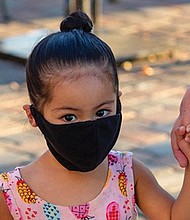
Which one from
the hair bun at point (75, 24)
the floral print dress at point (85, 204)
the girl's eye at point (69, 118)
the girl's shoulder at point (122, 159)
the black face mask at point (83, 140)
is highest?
the hair bun at point (75, 24)

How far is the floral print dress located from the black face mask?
123mm

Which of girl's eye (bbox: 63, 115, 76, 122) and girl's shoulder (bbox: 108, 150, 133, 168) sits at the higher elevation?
girl's eye (bbox: 63, 115, 76, 122)

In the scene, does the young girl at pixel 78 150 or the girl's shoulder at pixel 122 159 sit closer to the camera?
the young girl at pixel 78 150

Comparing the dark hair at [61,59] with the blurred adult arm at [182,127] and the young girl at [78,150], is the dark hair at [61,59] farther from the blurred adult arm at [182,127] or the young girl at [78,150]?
the blurred adult arm at [182,127]

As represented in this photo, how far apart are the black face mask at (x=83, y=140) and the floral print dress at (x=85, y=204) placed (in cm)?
12

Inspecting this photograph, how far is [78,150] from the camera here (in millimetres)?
1886

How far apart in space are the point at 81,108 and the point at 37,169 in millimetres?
277

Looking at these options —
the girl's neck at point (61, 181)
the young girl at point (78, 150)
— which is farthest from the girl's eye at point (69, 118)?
the girl's neck at point (61, 181)

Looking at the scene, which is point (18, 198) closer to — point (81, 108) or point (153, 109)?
point (81, 108)

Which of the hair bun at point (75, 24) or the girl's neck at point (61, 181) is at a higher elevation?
the hair bun at point (75, 24)

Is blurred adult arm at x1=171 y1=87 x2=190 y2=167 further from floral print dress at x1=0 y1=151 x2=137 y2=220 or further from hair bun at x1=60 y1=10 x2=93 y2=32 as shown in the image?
hair bun at x1=60 y1=10 x2=93 y2=32

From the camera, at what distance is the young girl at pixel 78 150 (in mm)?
1879

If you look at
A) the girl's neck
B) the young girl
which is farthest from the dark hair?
the girl's neck

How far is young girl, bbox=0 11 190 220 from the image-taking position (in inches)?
74.0
